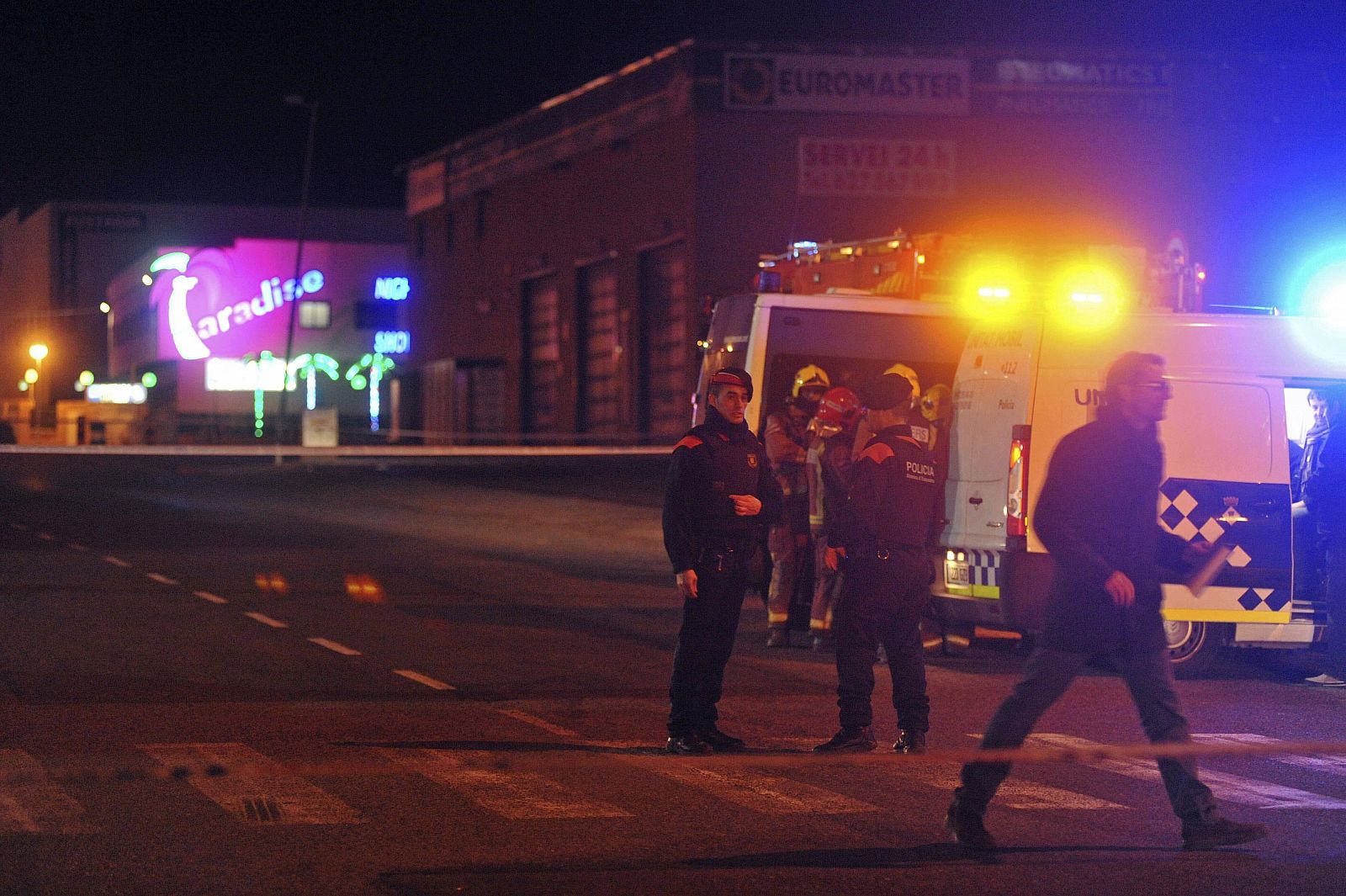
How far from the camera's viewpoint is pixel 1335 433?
12.4m

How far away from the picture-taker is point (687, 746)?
8.86 meters

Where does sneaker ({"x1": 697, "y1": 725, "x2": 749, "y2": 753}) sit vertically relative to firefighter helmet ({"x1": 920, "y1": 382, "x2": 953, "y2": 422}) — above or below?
below

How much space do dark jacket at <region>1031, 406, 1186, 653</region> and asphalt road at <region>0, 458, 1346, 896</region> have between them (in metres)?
0.81

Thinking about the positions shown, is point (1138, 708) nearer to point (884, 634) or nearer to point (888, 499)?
point (884, 634)

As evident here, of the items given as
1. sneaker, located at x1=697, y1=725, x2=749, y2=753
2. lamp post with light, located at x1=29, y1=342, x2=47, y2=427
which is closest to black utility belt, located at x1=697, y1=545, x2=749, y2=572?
sneaker, located at x1=697, y1=725, x2=749, y2=753

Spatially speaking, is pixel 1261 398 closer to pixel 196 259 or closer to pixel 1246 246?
pixel 1246 246

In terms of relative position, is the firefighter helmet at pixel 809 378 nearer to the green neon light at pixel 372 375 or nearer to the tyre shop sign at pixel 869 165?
the tyre shop sign at pixel 869 165

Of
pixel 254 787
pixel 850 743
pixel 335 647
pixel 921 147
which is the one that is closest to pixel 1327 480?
pixel 850 743

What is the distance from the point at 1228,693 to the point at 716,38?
31193 mm

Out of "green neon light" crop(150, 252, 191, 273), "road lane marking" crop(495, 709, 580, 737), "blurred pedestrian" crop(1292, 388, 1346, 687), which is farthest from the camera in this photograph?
"green neon light" crop(150, 252, 191, 273)

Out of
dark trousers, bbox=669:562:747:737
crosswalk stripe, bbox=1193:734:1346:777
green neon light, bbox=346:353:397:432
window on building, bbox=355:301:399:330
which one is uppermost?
window on building, bbox=355:301:399:330

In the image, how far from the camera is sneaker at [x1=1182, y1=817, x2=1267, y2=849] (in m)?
6.88

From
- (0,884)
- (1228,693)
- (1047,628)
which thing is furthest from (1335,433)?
(0,884)

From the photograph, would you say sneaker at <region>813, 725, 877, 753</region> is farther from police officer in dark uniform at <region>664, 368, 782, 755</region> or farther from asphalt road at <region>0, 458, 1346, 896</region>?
police officer in dark uniform at <region>664, 368, 782, 755</region>
